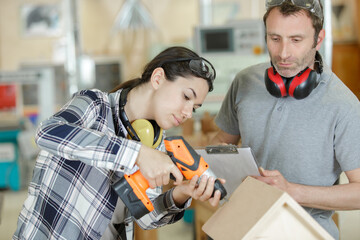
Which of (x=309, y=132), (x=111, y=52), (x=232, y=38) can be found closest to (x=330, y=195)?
(x=309, y=132)

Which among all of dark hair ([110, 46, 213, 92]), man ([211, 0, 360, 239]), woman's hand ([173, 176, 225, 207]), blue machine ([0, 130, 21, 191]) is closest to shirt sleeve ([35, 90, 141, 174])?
woman's hand ([173, 176, 225, 207])

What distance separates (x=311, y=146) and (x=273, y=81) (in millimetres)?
260

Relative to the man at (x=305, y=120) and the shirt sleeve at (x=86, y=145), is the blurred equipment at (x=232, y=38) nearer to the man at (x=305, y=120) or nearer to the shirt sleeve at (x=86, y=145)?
the man at (x=305, y=120)

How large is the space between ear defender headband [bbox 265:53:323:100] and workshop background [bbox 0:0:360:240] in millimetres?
712

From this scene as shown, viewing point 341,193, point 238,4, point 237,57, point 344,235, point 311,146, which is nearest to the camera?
point 341,193

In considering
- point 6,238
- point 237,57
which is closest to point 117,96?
point 6,238

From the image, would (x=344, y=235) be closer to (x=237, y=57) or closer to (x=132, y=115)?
(x=132, y=115)

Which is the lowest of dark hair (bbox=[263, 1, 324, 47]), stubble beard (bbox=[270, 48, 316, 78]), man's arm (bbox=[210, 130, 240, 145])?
man's arm (bbox=[210, 130, 240, 145])

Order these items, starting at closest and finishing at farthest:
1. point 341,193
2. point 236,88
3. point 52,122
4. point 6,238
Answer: point 52,122 → point 341,193 → point 236,88 → point 6,238

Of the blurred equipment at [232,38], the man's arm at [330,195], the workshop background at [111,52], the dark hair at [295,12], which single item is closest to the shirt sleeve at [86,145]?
the man's arm at [330,195]

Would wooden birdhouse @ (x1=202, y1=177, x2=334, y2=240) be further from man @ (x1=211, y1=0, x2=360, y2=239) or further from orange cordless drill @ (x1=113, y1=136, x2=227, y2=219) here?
man @ (x1=211, y1=0, x2=360, y2=239)

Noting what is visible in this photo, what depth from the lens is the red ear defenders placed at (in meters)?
1.51

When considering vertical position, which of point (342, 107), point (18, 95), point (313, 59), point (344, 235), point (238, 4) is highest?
point (238, 4)

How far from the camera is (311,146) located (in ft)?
5.07
